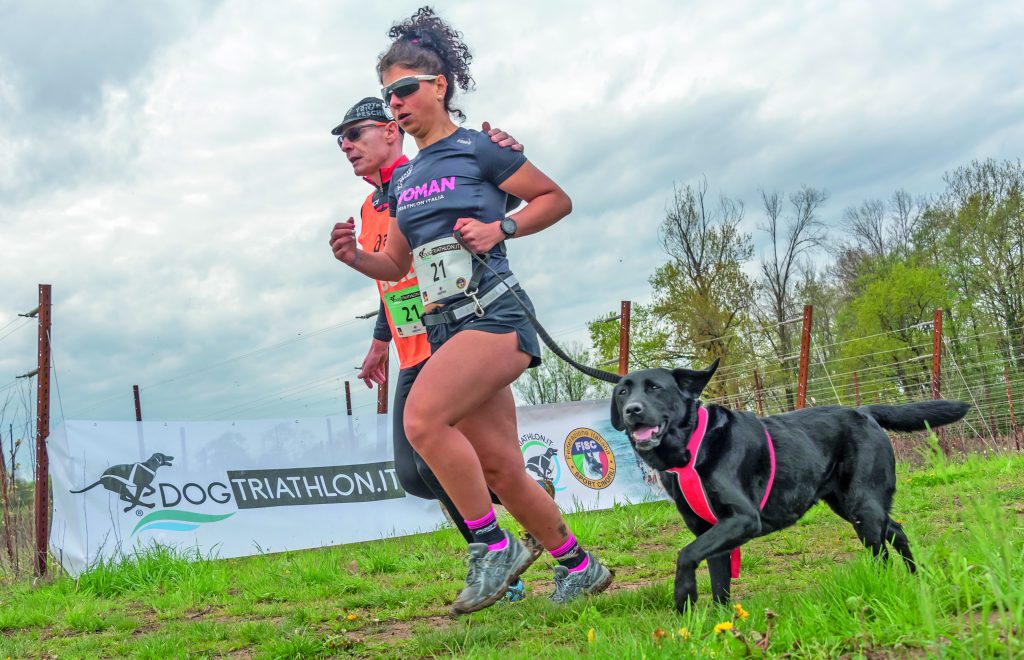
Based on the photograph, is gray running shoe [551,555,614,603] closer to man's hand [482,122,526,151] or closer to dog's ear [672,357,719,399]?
dog's ear [672,357,719,399]

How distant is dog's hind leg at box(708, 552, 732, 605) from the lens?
10.6ft

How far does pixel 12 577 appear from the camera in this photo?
7.30 m

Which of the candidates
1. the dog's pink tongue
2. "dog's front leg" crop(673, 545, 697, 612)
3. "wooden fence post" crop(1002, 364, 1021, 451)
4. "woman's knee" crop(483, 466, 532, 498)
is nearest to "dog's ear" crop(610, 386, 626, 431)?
the dog's pink tongue

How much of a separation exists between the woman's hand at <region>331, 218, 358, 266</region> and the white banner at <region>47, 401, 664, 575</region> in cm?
409

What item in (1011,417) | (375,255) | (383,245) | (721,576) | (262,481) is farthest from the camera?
(1011,417)

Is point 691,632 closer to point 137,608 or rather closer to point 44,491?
point 137,608

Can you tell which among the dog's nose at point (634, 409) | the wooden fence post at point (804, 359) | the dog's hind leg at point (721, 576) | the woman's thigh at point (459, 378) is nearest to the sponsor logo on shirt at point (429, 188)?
the woman's thigh at point (459, 378)

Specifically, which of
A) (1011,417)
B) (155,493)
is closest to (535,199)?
(155,493)

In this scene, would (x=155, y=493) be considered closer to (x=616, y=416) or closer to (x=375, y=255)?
(x=375, y=255)

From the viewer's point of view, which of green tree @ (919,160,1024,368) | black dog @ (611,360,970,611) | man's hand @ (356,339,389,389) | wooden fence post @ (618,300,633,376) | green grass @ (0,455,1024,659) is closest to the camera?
green grass @ (0,455,1024,659)

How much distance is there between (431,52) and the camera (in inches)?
152

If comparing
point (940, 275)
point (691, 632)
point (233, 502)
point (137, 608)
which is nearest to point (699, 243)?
point (940, 275)

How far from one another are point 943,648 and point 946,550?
3.90ft

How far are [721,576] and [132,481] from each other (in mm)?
5558
